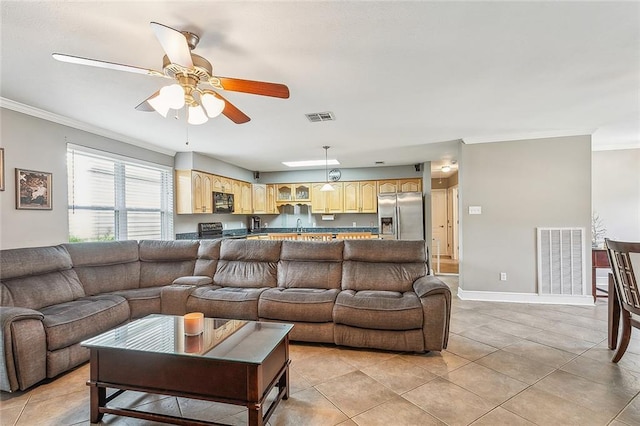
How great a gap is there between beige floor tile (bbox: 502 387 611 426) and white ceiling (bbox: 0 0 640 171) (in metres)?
2.43

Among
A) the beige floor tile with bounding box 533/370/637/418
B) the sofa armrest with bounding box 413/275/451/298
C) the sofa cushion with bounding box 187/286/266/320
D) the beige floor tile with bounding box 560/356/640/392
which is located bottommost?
the beige floor tile with bounding box 560/356/640/392

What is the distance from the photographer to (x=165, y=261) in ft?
13.0

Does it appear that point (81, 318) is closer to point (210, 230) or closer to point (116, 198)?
point (116, 198)

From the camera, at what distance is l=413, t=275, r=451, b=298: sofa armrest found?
2.76 m

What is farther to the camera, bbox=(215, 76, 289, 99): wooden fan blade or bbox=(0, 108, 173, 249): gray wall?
bbox=(0, 108, 173, 249): gray wall

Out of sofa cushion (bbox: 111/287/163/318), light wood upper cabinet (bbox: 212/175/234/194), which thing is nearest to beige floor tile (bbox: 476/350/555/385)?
sofa cushion (bbox: 111/287/163/318)

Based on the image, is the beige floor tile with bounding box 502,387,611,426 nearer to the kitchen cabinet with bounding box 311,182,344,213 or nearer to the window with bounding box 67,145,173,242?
the window with bounding box 67,145,173,242

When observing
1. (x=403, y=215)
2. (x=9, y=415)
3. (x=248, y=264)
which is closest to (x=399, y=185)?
(x=403, y=215)

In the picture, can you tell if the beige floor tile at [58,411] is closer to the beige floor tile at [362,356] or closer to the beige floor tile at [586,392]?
the beige floor tile at [362,356]

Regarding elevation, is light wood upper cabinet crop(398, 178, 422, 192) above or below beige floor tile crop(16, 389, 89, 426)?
above

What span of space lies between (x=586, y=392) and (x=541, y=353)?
2.08ft

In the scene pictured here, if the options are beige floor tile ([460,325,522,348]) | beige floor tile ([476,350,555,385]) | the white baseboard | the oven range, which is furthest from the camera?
the oven range

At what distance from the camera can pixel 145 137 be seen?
14.6 feet

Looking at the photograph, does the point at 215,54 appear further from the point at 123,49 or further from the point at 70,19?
the point at 70,19
